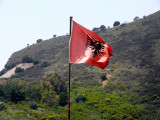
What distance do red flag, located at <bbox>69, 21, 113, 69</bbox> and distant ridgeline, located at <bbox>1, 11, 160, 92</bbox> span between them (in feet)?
52.7

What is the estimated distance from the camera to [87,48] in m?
8.52

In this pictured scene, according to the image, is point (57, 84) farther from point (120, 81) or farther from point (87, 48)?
point (87, 48)

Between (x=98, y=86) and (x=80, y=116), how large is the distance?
11.4 meters

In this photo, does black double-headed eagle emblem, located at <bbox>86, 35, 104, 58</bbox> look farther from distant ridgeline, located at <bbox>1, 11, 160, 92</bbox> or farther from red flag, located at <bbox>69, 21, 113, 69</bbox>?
distant ridgeline, located at <bbox>1, 11, 160, 92</bbox>

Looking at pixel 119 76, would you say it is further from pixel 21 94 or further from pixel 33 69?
pixel 33 69

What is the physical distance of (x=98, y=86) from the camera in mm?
27234

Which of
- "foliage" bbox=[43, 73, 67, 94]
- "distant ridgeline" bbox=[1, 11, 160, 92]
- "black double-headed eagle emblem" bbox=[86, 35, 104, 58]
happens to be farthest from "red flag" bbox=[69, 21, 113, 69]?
"foliage" bbox=[43, 73, 67, 94]

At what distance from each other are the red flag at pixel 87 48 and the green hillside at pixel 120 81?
8.84 m

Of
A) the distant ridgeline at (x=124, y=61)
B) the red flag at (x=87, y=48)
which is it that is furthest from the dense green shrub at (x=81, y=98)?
the red flag at (x=87, y=48)

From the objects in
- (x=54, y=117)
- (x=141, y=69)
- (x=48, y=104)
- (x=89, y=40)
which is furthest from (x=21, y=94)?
(x=141, y=69)

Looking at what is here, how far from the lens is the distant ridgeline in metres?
28.3

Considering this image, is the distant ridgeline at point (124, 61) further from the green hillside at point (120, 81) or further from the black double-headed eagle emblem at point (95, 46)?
the black double-headed eagle emblem at point (95, 46)

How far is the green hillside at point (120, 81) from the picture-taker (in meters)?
17.6

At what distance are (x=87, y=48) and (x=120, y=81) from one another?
19939mm
